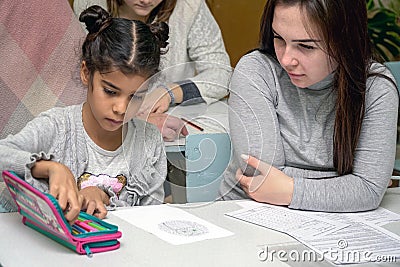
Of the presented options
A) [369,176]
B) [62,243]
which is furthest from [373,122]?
[62,243]

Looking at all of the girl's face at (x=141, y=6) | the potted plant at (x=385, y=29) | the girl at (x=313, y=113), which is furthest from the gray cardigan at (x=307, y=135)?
the potted plant at (x=385, y=29)

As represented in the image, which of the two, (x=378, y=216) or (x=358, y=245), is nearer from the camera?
(x=358, y=245)

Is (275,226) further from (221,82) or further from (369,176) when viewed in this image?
(221,82)

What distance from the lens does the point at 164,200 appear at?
156 cm

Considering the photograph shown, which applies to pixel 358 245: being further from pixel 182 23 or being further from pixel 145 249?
pixel 182 23

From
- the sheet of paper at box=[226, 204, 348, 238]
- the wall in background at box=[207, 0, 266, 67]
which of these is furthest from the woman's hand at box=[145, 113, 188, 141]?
the wall in background at box=[207, 0, 266, 67]

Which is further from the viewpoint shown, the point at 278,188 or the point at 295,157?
the point at 295,157

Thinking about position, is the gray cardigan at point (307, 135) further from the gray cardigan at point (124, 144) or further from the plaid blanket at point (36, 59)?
the plaid blanket at point (36, 59)

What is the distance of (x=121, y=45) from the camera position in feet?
5.29

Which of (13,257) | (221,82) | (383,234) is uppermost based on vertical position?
(221,82)

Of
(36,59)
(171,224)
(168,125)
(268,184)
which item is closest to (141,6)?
(36,59)

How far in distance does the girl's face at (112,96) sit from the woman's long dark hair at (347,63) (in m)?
0.34

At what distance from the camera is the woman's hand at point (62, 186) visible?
1.21m

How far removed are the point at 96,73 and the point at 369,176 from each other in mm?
660
